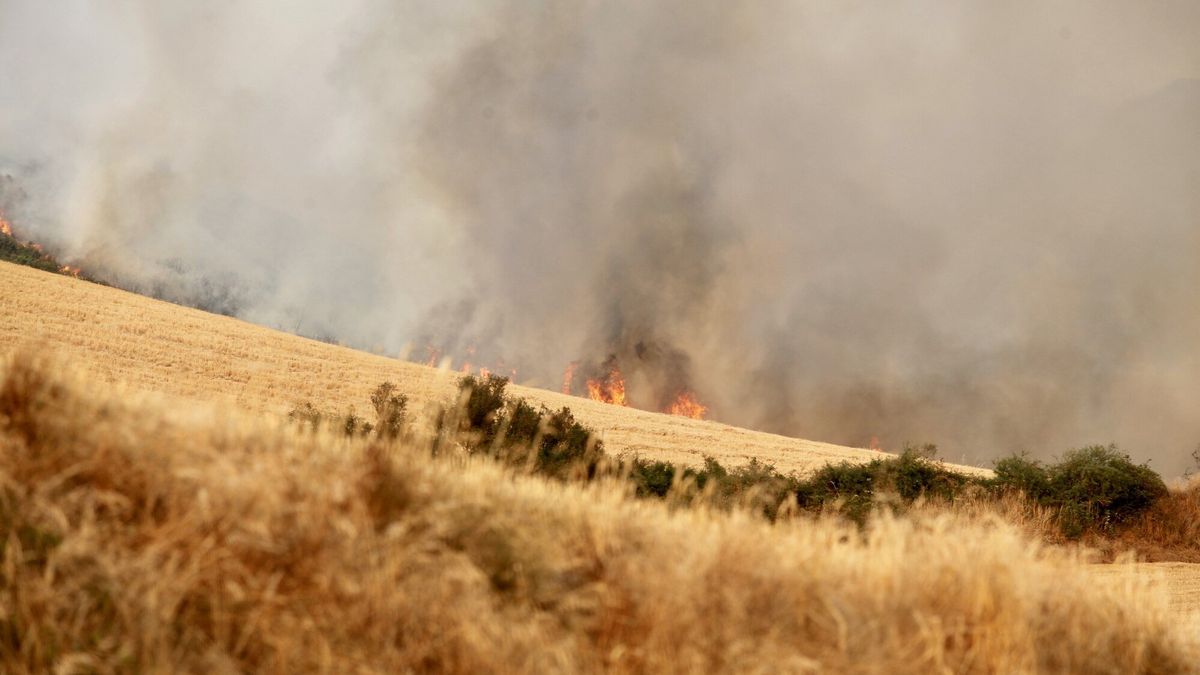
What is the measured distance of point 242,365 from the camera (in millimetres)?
40438

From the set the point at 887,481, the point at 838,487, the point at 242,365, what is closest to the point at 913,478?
the point at 887,481

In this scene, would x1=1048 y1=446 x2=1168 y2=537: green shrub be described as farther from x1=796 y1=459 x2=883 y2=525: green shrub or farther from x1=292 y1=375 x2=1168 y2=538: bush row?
x1=796 y1=459 x2=883 y2=525: green shrub

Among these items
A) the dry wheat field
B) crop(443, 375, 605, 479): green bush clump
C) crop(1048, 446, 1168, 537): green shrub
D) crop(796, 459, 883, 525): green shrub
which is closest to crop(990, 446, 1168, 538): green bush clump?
crop(1048, 446, 1168, 537): green shrub

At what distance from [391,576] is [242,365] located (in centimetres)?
3995

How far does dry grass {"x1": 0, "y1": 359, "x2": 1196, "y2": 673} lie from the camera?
3926 millimetres

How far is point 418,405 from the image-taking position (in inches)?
1499

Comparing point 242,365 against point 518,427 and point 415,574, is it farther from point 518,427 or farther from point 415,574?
point 415,574

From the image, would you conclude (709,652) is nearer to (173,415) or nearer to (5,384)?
(173,415)

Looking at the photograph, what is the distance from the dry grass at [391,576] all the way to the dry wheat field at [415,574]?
1cm

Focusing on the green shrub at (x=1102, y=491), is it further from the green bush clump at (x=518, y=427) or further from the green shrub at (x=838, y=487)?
the green bush clump at (x=518, y=427)

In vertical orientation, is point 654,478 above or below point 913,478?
below

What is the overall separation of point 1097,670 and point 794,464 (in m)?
33.9

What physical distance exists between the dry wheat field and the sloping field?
23296mm

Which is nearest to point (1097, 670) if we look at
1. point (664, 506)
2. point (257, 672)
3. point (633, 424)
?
point (664, 506)
